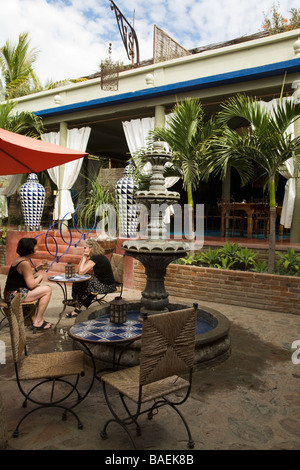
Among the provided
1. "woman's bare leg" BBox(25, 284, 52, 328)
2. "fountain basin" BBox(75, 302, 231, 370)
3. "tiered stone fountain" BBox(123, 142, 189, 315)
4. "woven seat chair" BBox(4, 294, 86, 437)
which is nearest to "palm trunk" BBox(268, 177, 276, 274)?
"fountain basin" BBox(75, 302, 231, 370)

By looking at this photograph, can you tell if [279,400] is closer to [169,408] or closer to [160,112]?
[169,408]

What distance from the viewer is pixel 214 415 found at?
278 centimetres

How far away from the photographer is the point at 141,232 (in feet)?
29.0

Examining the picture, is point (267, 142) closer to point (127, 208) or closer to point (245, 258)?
point (245, 258)

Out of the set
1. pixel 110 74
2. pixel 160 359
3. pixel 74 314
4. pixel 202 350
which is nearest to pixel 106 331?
pixel 160 359

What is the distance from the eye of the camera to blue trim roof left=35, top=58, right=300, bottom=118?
7191 mm

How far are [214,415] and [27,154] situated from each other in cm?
284

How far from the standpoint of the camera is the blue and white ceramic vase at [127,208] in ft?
28.3

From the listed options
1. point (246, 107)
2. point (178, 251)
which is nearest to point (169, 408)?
point (178, 251)

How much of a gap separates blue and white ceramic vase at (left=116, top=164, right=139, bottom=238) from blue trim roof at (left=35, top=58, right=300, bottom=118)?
1.90m

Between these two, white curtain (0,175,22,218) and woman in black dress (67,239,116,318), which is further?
white curtain (0,175,22,218)

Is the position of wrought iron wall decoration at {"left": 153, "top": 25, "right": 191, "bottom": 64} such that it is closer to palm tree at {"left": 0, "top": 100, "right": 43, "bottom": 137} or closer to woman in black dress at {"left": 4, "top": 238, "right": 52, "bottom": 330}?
palm tree at {"left": 0, "top": 100, "right": 43, "bottom": 137}

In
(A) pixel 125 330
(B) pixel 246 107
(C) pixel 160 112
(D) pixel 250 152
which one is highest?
(C) pixel 160 112
